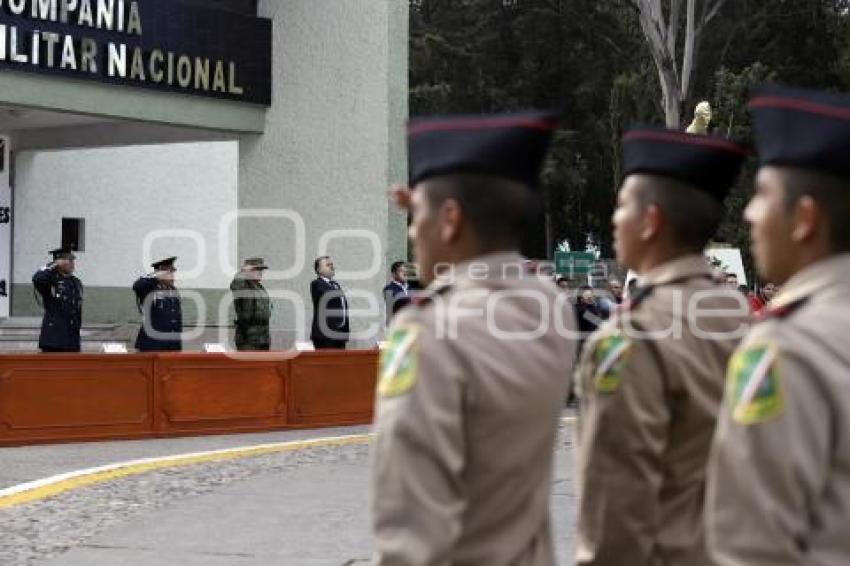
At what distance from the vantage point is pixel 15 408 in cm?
1287

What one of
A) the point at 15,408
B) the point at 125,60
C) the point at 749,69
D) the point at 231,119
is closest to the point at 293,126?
the point at 231,119

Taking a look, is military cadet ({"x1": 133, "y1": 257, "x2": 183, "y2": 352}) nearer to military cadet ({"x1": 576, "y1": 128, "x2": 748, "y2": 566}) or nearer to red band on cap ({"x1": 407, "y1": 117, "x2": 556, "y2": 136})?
military cadet ({"x1": 576, "y1": 128, "x2": 748, "y2": 566})

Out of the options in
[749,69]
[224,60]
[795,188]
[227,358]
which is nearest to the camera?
[795,188]

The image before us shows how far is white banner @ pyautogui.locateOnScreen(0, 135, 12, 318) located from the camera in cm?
2406

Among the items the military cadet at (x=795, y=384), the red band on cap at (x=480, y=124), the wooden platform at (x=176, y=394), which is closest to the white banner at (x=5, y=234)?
the wooden platform at (x=176, y=394)

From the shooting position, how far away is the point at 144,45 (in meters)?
19.8

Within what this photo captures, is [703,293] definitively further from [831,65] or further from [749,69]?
[831,65]

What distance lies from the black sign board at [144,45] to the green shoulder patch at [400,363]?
16359mm

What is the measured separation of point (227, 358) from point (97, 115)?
6.26m

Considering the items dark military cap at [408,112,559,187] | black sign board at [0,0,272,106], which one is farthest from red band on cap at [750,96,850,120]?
black sign board at [0,0,272,106]

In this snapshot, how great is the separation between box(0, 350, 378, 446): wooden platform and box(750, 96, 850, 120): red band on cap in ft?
36.6

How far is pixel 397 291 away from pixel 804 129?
48.3 ft

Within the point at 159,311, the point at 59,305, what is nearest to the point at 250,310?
the point at 159,311

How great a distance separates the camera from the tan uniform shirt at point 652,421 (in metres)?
3.37
